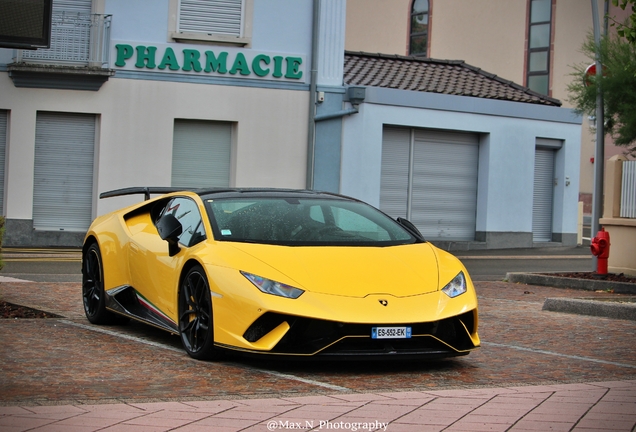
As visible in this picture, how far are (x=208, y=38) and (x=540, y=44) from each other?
31378 mm

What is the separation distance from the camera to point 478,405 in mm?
5707

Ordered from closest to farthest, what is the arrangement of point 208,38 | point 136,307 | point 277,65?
point 136,307
point 208,38
point 277,65

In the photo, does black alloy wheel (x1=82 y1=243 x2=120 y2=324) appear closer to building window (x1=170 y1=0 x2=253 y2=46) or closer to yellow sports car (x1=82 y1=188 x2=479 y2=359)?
yellow sports car (x1=82 y1=188 x2=479 y2=359)

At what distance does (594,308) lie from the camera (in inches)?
440

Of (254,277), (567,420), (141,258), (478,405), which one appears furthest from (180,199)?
(567,420)

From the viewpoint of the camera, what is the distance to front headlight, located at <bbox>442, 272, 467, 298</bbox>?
23.7 feet

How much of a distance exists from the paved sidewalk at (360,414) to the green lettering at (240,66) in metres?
19.7

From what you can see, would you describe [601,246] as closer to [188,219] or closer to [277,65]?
[188,219]

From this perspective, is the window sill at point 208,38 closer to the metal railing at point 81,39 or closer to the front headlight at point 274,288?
the metal railing at point 81,39

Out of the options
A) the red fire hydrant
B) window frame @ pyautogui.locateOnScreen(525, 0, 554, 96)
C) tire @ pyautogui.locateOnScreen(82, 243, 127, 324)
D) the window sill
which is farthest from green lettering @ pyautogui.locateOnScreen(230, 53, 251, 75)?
window frame @ pyautogui.locateOnScreen(525, 0, 554, 96)

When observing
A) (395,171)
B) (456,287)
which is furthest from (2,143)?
(456,287)

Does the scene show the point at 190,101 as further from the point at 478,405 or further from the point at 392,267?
the point at 478,405

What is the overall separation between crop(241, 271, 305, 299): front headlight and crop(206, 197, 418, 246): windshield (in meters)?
0.66

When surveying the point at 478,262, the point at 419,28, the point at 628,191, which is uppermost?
the point at 419,28
